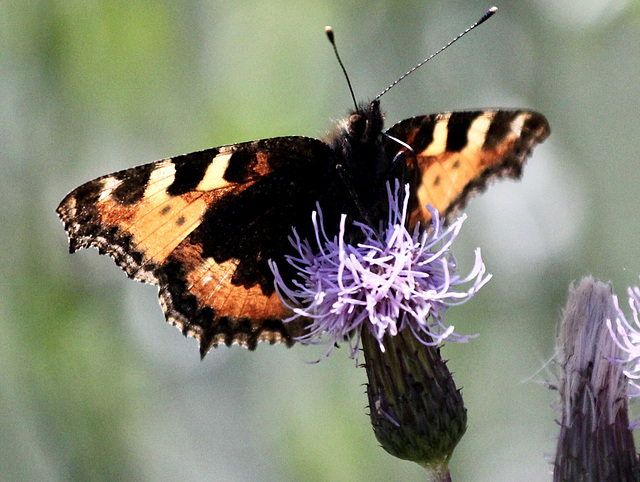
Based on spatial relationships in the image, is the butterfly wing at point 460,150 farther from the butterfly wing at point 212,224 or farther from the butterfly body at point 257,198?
the butterfly wing at point 212,224

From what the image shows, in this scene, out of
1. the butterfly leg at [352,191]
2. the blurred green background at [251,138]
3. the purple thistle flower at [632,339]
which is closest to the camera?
the purple thistle flower at [632,339]

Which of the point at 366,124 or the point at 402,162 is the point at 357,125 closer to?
the point at 366,124

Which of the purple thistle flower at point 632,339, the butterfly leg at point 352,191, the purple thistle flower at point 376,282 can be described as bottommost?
the purple thistle flower at point 632,339

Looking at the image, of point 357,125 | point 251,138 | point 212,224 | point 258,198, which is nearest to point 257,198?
point 258,198

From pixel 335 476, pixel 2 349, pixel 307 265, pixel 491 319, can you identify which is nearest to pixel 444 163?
pixel 307 265

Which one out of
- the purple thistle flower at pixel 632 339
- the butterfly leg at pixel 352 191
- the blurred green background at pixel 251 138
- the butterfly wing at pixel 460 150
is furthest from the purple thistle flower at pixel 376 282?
the blurred green background at pixel 251 138

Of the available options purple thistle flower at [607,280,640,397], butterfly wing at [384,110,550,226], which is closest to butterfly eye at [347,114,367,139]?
butterfly wing at [384,110,550,226]

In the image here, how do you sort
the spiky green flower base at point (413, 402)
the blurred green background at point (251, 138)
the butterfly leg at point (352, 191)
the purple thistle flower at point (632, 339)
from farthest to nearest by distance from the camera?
the blurred green background at point (251, 138) → the butterfly leg at point (352, 191) → the spiky green flower base at point (413, 402) → the purple thistle flower at point (632, 339)
